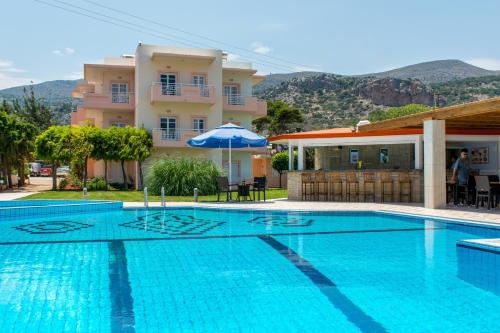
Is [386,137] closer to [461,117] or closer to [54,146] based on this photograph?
[461,117]

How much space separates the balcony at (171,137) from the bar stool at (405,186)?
16489mm

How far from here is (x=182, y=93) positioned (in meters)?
31.7

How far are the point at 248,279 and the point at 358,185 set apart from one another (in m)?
12.3

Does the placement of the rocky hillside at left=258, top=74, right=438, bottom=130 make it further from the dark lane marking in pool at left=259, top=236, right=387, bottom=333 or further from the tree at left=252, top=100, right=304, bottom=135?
the dark lane marking in pool at left=259, top=236, right=387, bottom=333

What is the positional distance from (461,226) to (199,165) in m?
13.5

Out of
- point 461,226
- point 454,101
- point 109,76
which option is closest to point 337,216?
point 461,226

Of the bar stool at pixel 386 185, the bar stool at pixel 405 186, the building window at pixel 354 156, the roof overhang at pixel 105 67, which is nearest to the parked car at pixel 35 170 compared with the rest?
the roof overhang at pixel 105 67

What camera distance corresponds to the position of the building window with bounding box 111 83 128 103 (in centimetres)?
3297

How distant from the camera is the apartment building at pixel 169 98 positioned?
31.7m

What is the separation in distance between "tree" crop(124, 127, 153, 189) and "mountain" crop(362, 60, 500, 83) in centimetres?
7099

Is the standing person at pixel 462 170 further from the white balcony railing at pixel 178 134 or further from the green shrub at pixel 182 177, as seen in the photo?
the white balcony railing at pixel 178 134

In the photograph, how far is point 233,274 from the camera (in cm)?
711

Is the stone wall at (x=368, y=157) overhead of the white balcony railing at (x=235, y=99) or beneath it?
beneath

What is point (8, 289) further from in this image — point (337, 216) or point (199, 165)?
point (199, 165)
